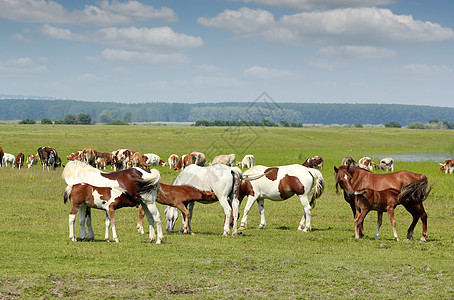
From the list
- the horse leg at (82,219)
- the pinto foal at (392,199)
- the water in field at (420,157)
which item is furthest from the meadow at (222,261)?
the water in field at (420,157)

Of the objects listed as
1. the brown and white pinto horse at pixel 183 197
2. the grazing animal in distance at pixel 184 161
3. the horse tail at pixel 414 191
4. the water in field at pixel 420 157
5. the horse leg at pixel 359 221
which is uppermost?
the horse tail at pixel 414 191

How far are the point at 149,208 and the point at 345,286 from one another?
636cm

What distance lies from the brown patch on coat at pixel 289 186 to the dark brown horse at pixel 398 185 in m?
1.72

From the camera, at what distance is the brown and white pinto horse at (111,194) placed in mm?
14109

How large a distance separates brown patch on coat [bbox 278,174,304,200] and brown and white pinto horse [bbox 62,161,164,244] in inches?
212

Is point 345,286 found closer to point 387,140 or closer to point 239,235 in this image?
point 239,235

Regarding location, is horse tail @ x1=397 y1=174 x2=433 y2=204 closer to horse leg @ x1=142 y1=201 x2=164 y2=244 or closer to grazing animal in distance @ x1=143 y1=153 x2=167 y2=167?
horse leg @ x1=142 y1=201 x2=164 y2=244

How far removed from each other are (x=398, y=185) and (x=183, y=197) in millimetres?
6716

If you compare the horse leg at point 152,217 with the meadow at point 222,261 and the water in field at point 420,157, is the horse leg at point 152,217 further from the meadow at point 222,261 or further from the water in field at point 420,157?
the water in field at point 420,157

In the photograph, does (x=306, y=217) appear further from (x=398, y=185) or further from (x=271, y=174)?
(x=398, y=185)

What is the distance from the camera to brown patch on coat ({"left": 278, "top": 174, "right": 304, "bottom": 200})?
18281 millimetres

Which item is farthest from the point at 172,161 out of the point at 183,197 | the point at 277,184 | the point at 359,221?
the point at 359,221

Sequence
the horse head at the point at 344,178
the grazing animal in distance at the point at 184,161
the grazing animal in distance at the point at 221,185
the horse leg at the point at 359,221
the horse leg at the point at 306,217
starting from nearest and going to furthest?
the horse leg at the point at 359,221, the grazing animal in distance at the point at 221,185, the horse head at the point at 344,178, the horse leg at the point at 306,217, the grazing animal in distance at the point at 184,161

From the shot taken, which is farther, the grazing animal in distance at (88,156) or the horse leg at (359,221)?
the grazing animal in distance at (88,156)
